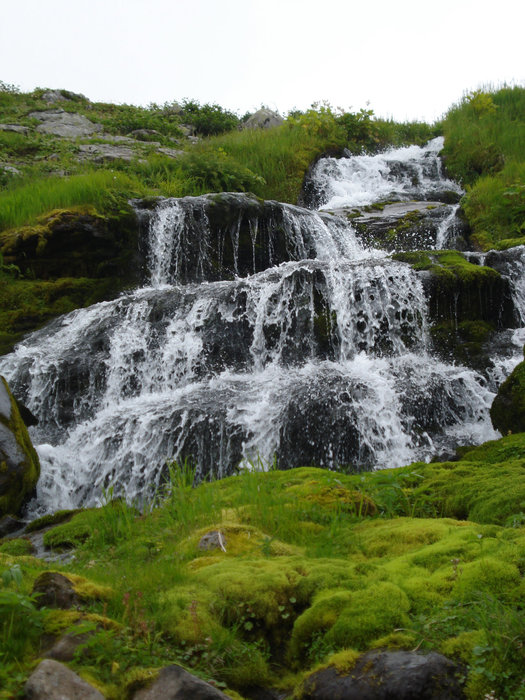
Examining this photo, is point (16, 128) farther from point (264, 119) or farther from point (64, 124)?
point (264, 119)

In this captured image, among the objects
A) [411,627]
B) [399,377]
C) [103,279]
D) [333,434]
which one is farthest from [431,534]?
[103,279]

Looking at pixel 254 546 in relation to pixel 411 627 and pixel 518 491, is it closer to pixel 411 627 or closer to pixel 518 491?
pixel 411 627

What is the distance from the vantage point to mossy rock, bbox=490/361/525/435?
5727 mm

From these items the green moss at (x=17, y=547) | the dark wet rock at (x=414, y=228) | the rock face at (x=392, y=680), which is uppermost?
the dark wet rock at (x=414, y=228)

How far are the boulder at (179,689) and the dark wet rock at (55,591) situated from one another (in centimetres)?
63

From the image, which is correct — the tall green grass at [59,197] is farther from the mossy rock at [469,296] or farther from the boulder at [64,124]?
the boulder at [64,124]

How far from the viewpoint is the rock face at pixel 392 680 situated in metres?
1.81

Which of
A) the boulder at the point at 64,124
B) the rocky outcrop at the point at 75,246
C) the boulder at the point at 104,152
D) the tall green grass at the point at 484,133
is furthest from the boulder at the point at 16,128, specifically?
the tall green grass at the point at 484,133

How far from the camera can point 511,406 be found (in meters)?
5.85

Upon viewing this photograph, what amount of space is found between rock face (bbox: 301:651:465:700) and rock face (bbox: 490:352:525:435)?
425 centimetres

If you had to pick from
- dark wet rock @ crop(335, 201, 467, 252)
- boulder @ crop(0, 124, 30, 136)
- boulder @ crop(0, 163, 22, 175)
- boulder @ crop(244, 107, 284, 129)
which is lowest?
dark wet rock @ crop(335, 201, 467, 252)

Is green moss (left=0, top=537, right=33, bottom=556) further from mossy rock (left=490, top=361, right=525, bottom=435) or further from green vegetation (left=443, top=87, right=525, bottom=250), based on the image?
green vegetation (left=443, top=87, right=525, bottom=250)

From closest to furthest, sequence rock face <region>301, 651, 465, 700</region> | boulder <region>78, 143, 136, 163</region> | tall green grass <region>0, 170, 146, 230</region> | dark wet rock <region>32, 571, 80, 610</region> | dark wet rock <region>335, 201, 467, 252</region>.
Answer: rock face <region>301, 651, 465, 700</region>, dark wet rock <region>32, 571, 80, 610</region>, tall green grass <region>0, 170, 146, 230</region>, dark wet rock <region>335, 201, 467, 252</region>, boulder <region>78, 143, 136, 163</region>

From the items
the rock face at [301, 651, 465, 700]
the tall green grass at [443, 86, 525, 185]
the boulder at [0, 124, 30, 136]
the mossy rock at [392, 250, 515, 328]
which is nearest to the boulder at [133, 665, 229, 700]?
the rock face at [301, 651, 465, 700]
